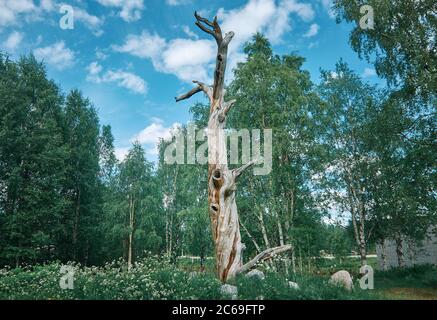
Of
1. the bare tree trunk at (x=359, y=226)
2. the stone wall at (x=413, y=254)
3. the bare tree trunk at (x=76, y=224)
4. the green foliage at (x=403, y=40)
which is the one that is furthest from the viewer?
the stone wall at (x=413, y=254)

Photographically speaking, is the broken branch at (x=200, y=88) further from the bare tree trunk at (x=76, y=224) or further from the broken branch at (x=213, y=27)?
the bare tree trunk at (x=76, y=224)

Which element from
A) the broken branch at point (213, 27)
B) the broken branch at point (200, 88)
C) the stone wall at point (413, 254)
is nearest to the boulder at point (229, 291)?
the broken branch at point (200, 88)

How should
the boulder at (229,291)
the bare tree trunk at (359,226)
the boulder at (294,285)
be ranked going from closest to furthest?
the boulder at (229,291) < the boulder at (294,285) < the bare tree trunk at (359,226)

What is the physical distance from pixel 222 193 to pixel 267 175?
7.59m

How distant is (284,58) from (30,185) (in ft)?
55.4

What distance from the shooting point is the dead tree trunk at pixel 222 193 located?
25.7 ft

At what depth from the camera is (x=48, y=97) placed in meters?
21.2

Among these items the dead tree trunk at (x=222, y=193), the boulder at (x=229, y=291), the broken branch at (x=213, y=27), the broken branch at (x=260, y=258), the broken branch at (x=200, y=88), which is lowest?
the boulder at (x=229, y=291)

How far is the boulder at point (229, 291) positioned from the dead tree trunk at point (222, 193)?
5.15ft

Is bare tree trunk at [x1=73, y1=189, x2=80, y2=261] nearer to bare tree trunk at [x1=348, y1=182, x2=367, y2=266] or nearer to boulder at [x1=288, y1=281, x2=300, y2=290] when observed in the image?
bare tree trunk at [x1=348, y1=182, x2=367, y2=266]

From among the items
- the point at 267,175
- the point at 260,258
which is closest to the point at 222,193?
the point at 260,258

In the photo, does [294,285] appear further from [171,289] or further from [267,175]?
[267,175]
